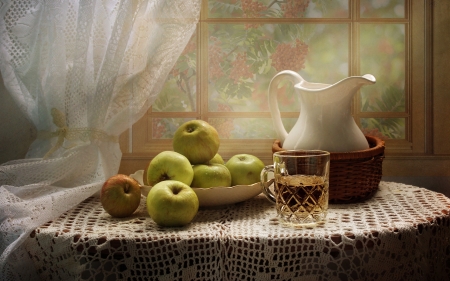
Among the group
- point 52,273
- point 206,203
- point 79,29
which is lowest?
point 52,273

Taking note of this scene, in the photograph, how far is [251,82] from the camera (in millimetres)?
1530

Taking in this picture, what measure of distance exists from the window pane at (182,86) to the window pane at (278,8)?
0.42 feet

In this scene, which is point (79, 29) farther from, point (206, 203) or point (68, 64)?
point (206, 203)

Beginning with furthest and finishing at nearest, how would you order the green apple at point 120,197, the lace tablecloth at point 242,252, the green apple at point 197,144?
the green apple at point 197,144, the green apple at point 120,197, the lace tablecloth at point 242,252

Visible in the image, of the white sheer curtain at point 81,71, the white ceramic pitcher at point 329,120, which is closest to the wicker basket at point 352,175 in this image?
the white ceramic pitcher at point 329,120

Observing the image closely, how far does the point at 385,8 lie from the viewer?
1.51 metres

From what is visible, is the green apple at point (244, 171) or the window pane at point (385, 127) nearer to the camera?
the green apple at point (244, 171)

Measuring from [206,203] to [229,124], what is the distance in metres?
0.46

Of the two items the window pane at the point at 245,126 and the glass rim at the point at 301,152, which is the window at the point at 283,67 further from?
the glass rim at the point at 301,152

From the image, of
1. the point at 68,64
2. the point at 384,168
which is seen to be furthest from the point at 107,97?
the point at 384,168

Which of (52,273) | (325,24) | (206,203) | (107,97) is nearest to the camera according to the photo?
(52,273)

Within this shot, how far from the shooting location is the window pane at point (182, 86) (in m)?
1.52

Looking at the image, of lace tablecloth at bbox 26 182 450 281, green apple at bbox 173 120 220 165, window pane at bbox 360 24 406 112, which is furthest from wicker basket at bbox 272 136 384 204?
window pane at bbox 360 24 406 112

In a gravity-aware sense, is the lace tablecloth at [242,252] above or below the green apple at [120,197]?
below
